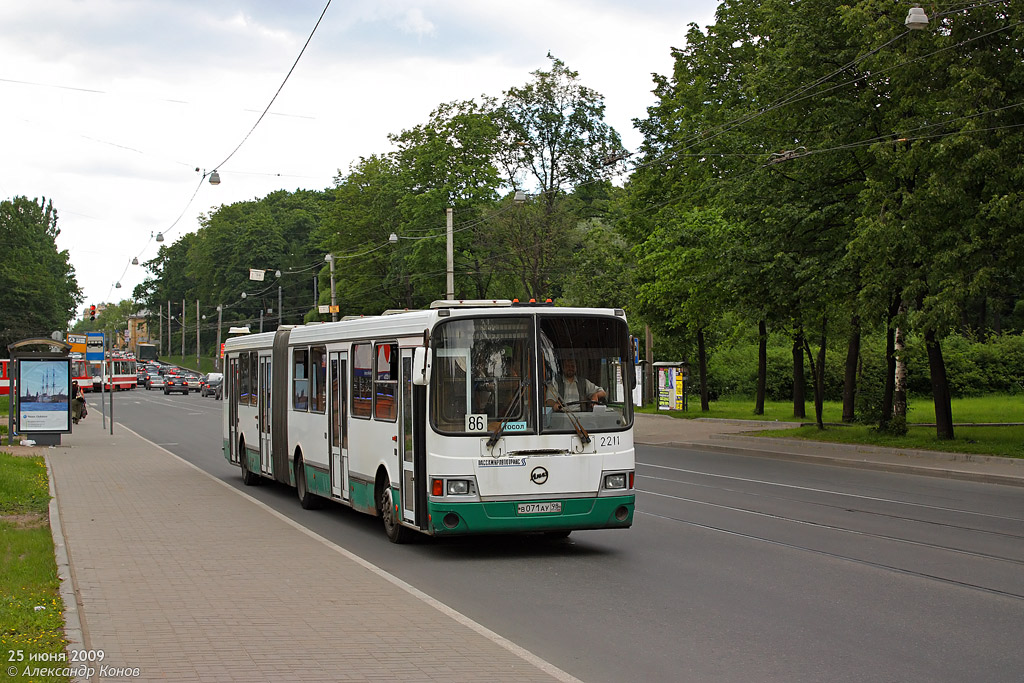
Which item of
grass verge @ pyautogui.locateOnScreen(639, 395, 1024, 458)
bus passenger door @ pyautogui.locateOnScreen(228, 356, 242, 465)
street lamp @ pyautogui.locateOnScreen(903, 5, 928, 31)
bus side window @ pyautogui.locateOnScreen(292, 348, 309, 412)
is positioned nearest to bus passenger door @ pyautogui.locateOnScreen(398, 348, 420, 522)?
bus side window @ pyautogui.locateOnScreen(292, 348, 309, 412)

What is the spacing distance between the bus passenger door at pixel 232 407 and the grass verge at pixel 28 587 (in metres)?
4.15

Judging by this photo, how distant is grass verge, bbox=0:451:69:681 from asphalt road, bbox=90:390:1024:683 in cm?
254

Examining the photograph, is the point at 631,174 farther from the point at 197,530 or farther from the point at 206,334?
the point at 206,334

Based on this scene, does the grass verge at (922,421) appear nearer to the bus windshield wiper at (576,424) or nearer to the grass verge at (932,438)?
the grass verge at (932,438)

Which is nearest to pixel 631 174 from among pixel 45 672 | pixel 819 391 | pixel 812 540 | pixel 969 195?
pixel 819 391

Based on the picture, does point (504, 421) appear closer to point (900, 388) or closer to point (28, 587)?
point (28, 587)

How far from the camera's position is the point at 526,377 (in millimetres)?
11273

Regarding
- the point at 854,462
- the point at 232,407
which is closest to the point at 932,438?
the point at 854,462

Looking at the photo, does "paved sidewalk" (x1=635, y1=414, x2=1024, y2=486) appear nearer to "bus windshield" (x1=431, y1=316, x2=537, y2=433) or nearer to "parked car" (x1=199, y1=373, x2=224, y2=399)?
"bus windshield" (x1=431, y1=316, x2=537, y2=433)

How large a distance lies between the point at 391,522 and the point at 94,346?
26338 mm

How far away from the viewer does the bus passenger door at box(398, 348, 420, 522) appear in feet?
37.8

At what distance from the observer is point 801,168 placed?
27.8 m

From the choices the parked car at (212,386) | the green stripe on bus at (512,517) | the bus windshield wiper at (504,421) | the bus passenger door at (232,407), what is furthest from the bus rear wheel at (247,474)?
the parked car at (212,386)

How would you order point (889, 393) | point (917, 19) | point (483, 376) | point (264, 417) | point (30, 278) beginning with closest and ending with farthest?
point (483, 376), point (264, 417), point (917, 19), point (889, 393), point (30, 278)
